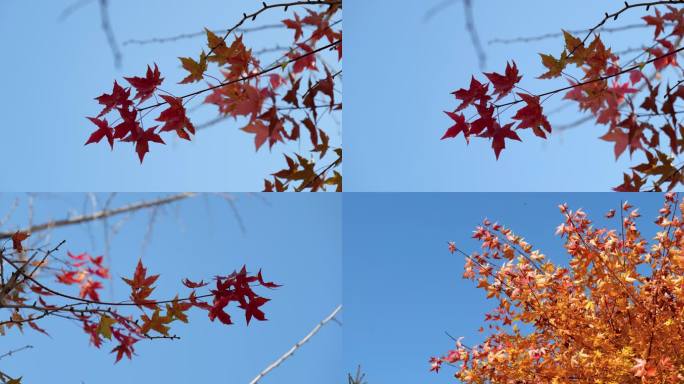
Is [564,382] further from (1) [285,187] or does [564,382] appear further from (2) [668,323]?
(1) [285,187]

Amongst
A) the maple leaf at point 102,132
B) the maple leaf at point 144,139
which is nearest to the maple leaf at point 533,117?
the maple leaf at point 144,139

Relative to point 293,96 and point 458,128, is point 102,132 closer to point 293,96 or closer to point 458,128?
point 293,96

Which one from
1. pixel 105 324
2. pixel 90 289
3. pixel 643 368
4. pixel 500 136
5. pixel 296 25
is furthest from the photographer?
pixel 90 289

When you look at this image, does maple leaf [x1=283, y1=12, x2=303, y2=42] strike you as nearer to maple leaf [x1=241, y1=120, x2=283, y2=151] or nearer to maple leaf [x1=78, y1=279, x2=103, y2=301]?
maple leaf [x1=241, y1=120, x2=283, y2=151]

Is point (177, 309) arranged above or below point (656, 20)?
below

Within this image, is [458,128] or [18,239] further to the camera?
[458,128]

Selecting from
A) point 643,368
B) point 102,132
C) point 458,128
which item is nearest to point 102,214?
point 102,132

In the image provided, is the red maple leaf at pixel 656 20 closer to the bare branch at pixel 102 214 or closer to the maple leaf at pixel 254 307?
the maple leaf at pixel 254 307
